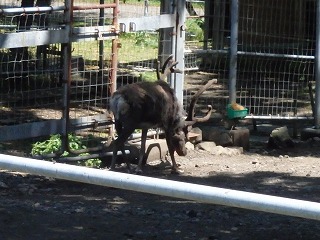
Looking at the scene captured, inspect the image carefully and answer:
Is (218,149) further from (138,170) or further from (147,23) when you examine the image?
(147,23)

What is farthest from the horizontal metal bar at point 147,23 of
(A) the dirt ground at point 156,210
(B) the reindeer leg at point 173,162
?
(A) the dirt ground at point 156,210

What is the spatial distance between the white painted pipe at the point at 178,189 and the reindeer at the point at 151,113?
20.4 ft

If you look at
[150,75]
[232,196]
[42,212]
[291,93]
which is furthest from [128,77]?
[232,196]

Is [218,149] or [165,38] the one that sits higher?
[165,38]

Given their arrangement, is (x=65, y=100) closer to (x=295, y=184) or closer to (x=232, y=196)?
(x=295, y=184)

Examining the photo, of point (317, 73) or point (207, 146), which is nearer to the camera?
point (207, 146)

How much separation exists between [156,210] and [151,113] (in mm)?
2162

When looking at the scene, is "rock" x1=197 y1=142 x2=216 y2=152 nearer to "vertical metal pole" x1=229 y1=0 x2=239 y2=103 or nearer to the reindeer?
the reindeer

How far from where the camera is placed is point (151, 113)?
10320 mm

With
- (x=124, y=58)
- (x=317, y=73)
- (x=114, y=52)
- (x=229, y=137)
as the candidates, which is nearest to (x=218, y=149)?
(x=229, y=137)

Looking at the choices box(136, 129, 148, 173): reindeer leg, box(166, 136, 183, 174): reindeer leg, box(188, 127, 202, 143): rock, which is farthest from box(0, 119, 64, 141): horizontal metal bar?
box(188, 127, 202, 143): rock

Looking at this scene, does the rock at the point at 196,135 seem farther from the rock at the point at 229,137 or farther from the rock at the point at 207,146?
the rock at the point at 229,137

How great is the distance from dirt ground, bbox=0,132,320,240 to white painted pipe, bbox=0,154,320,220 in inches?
138

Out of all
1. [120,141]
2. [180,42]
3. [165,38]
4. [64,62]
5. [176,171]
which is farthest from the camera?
[165,38]
